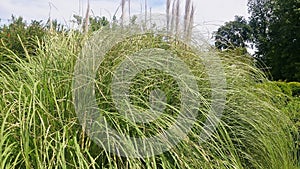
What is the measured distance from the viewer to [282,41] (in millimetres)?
20203

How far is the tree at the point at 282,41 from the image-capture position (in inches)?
747

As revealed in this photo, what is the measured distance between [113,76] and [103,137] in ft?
1.37

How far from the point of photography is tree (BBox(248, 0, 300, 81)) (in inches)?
A: 747

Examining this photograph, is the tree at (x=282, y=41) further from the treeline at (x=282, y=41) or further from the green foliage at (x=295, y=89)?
the green foliage at (x=295, y=89)

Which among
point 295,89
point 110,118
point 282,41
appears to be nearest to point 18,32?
point 110,118

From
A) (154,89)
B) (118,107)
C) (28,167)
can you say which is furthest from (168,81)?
(28,167)

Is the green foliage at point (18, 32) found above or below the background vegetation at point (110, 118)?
above

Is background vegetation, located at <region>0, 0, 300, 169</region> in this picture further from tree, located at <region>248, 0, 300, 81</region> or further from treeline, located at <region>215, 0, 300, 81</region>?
tree, located at <region>248, 0, 300, 81</region>

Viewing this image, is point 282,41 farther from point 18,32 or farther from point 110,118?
point 110,118

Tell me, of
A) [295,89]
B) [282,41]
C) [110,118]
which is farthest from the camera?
[282,41]

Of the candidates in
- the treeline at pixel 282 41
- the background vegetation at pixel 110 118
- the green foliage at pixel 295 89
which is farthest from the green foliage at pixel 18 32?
the treeline at pixel 282 41

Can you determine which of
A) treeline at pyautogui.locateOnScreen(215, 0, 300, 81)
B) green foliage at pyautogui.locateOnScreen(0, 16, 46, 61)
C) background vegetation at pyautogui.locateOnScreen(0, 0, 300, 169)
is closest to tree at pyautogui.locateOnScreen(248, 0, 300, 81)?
treeline at pyautogui.locateOnScreen(215, 0, 300, 81)

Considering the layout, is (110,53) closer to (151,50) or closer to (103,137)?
(151,50)

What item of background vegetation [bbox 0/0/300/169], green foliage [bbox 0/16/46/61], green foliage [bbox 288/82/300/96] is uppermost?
green foliage [bbox 0/16/46/61]
